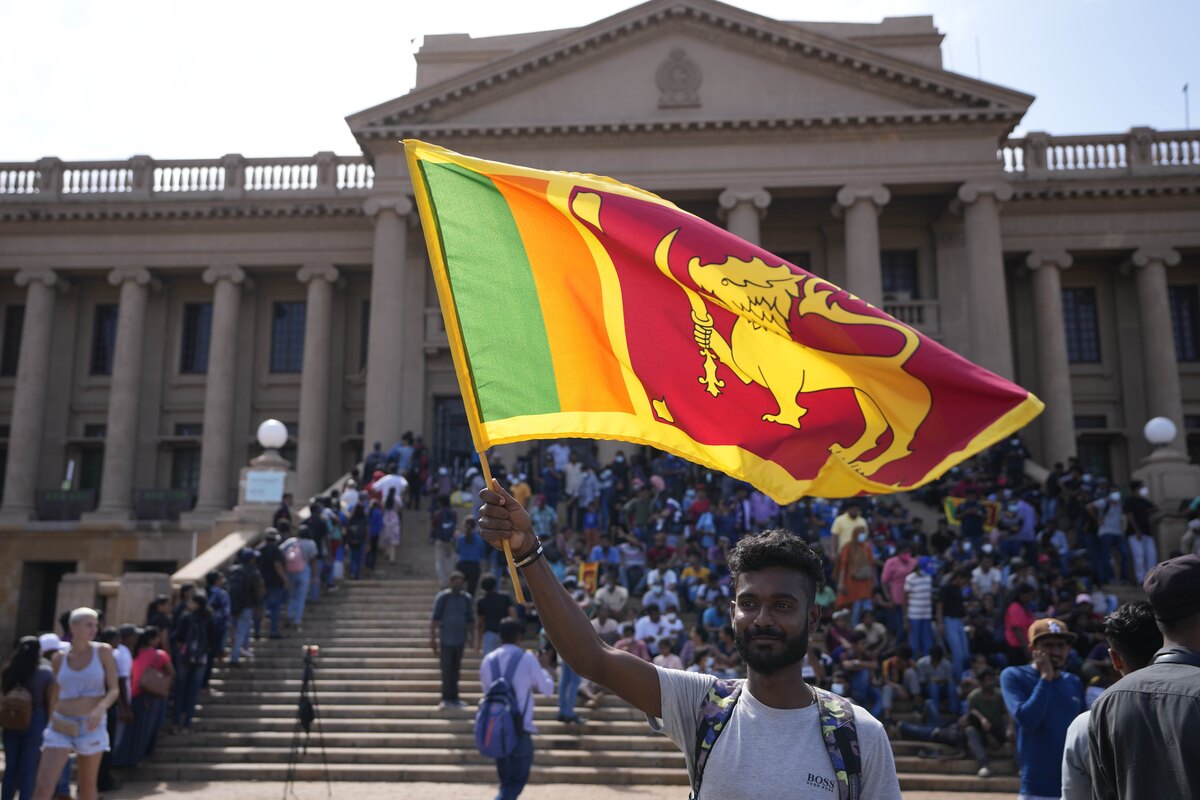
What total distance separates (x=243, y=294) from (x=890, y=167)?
A: 66.6 ft

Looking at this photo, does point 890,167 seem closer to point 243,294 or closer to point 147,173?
point 243,294

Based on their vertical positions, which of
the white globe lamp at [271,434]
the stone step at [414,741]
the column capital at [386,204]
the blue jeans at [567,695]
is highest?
the column capital at [386,204]

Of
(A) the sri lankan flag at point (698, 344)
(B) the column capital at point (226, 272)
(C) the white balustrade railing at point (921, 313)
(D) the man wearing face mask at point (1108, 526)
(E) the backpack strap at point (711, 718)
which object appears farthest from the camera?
(B) the column capital at point (226, 272)

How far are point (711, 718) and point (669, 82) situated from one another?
30182 millimetres

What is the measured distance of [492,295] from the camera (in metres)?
5.37

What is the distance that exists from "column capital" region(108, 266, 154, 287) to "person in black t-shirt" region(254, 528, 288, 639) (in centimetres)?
2058

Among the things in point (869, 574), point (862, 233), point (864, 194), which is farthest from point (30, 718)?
point (864, 194)

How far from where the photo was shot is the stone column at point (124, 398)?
33688 millimetres

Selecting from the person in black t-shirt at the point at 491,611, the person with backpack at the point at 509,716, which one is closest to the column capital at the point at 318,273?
the person in black t-shirt at the point at 491,611

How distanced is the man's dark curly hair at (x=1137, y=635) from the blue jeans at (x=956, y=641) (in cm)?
1162

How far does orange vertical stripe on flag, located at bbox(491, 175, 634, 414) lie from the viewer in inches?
218

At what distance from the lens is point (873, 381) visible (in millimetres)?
6066

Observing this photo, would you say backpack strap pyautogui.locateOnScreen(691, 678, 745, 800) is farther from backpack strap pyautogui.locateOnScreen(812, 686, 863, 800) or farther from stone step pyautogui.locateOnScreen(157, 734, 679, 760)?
stone step pyautogui.locateOnScreen(157, 734, 679, 760)

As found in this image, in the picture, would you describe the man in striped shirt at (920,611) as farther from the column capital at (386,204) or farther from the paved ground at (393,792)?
the column capital at (386,204)
